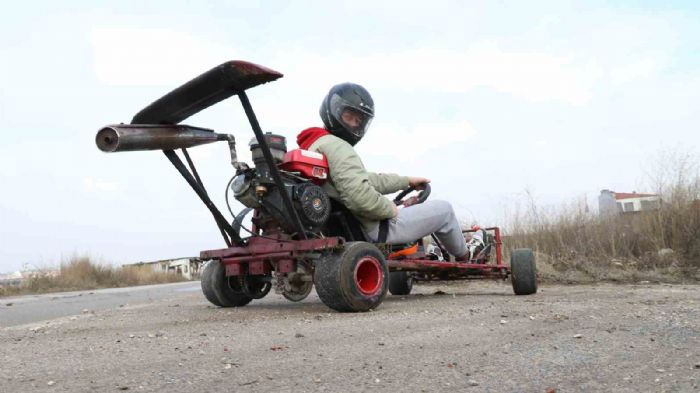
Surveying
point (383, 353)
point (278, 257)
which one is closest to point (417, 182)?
point (278, 257)

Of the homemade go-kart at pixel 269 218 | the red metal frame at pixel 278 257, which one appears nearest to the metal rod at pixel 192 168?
the homemade go-kart at pixel 269 218

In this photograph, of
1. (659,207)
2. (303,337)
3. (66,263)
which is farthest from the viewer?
(66,263)

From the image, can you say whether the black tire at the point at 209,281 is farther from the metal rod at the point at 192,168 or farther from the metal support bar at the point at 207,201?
the metal rod at the point at 192,168

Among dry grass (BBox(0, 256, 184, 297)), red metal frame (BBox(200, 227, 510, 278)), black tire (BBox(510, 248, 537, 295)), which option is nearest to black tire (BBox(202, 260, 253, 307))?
red metal frame (BBox(200, 227, 510, 278))

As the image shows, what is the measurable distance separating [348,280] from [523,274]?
246 centimetres

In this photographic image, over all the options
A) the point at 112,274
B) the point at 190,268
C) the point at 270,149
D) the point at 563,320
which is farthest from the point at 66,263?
the point at 563,320

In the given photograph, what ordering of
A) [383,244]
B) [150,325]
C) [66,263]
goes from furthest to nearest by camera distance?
[66,263] < [383,244] < [150,325]

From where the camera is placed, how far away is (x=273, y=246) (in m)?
4.80

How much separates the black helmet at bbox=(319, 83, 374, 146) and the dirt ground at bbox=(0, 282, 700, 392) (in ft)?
6.13

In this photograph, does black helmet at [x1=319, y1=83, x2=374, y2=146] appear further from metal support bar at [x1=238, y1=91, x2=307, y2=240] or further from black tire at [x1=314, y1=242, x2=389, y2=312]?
black tire at [x1=314, y1=242, x2=389, y2=312]

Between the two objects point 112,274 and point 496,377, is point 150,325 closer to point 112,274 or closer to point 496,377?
point 496,377

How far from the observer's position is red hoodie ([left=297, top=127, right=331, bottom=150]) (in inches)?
208

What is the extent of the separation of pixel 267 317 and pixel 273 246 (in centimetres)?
59

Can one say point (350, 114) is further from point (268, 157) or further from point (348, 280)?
point (348, 280)
